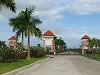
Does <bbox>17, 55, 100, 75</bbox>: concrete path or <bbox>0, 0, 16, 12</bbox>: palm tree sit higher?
<bbox>0, 0, 16, 12</bbox>: palm tree

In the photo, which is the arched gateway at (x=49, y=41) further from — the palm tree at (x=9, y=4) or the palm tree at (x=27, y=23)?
the palm tree at (x=9, y=4)

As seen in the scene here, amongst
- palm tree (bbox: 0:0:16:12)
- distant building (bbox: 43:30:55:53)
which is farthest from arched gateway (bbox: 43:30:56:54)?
palm tree (bbox: 0:0:16:12)

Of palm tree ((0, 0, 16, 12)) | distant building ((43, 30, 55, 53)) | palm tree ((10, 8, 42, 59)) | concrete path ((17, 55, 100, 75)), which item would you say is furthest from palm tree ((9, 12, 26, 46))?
distant building ((43, 30, 55, 53))

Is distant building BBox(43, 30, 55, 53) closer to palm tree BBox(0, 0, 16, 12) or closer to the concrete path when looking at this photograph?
the concrete path

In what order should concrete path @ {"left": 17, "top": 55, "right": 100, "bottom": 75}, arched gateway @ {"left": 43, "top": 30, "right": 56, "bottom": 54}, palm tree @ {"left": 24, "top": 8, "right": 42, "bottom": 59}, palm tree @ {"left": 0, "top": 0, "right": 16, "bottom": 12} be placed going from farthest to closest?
arched gateway @ {"left": 43, "top": 30, "right": 56, "bottom": 54} < palm tree @ {"left": 24, "top": 8, "right": 42, "bottom": 59} < palm tree @ {"left": 0, "top": 0, "right": 16, "bottom": 12} < concrete path @ {"left": 17, "top": 55, "right": 100, "bottom": 75}

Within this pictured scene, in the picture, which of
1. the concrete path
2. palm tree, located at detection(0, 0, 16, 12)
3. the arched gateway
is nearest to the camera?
the concrete path

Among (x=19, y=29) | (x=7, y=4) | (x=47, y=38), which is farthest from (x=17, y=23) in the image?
(x=47, y=38)

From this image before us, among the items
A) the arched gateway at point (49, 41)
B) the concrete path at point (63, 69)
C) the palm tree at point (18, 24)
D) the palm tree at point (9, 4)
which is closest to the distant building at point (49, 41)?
the arched gateway at point (49, 41)

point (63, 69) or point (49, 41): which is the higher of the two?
point (49, 41)

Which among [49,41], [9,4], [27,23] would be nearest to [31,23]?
[27,23]

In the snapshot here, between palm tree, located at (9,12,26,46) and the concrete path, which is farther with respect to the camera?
palm tree, located at (9,12,26,46)

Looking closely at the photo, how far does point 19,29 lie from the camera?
162 ft

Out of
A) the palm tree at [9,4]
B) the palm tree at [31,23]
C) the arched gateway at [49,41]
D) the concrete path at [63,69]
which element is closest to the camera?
the concrete path at [63,69]

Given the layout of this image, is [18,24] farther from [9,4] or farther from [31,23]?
[9,4]
